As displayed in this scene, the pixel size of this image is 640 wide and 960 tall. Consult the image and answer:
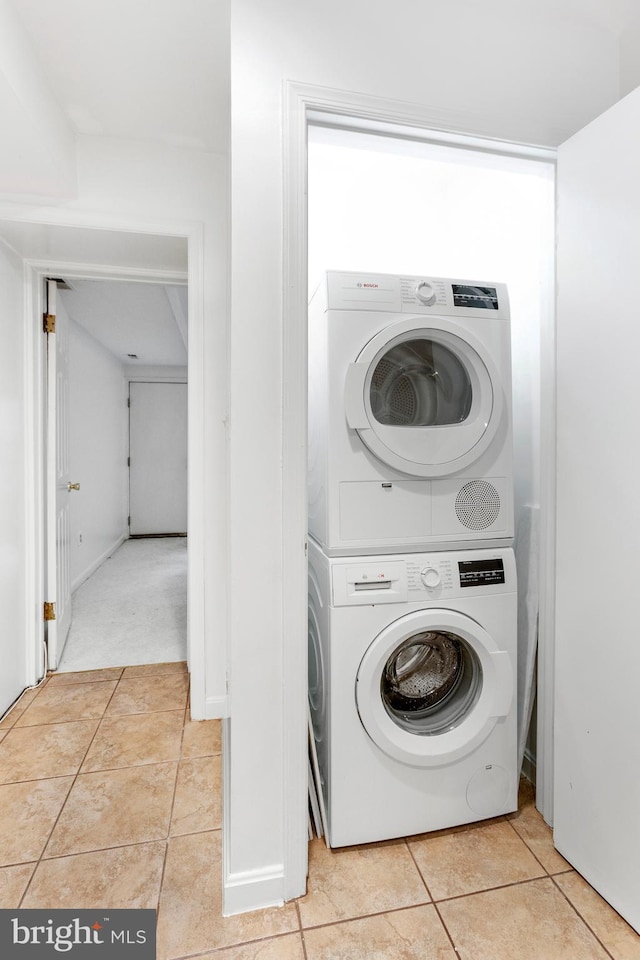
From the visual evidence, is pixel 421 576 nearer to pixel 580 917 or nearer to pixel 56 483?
pixel 580 917

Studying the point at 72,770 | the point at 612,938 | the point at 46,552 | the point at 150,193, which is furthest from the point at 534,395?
the point at 46,552

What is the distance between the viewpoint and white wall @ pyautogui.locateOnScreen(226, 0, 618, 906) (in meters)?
1.20

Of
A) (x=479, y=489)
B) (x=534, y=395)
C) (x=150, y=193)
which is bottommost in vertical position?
(x=479, y=489)

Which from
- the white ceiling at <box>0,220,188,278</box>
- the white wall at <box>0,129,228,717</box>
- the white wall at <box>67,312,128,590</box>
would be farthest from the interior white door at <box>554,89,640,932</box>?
the white wall at <box>67,312,128,590</box>

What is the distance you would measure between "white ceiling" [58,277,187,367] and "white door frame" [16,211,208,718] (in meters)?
0.43

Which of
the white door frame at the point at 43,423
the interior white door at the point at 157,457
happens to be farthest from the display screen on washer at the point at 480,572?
the interior white door at the point at 157,457

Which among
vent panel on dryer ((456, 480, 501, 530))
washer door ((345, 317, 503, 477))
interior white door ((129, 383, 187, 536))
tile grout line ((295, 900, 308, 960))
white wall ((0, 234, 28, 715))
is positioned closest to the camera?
tile grout line ((295, 900, 308, 960))

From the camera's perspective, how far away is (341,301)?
1.38 metres

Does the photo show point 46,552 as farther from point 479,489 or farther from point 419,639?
point 479,489

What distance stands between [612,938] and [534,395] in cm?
150

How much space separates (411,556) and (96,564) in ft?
14.2

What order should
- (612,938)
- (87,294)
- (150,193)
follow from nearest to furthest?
(612,938) < (150,193) < (87,294)

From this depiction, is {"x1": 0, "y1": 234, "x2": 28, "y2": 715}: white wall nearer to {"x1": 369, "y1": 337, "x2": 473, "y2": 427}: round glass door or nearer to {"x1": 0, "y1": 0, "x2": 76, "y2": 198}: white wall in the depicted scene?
{"x1": 0, "y1": 0, "x2": 76, "y2": 198}: white wall

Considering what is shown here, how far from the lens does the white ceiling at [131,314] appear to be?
347cm
